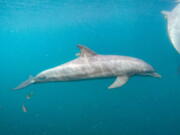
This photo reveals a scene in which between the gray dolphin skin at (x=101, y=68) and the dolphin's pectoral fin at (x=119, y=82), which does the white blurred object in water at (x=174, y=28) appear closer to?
the gray dolphin skin at (x=101, y=68)

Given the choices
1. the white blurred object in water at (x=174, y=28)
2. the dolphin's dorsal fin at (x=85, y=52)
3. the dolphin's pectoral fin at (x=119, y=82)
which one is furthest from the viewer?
the white blurred object in water at (x=174, y=28)

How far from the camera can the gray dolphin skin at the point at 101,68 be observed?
9445mm

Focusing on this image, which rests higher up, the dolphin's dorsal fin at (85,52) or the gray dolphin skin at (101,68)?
the dolphin's dorsal fin at (85,52)

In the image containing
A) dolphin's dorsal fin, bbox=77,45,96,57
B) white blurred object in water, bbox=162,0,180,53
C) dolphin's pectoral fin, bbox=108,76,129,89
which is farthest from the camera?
white blurred object in water, bbox=162,0,180,53

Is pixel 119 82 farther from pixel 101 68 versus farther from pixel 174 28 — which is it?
pixel 174 28

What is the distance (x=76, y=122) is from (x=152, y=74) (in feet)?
43.4

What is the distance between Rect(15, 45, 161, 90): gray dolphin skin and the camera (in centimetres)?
945

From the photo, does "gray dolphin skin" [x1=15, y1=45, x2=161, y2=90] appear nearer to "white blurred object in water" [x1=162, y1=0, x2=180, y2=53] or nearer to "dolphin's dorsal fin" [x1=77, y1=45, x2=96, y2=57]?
"dolphin's dorsal fin" [x1=77, y1=45, x2=96, y2=57]

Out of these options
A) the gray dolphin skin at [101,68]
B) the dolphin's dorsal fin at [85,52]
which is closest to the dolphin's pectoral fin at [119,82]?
the gray dolphin skin at [101,68]

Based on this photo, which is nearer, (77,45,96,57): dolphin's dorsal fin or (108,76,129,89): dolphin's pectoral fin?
(77,45,96,57): dolphin's dorsal fin

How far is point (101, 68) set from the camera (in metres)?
9.48

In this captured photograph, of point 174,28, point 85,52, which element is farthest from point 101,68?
point 174,28

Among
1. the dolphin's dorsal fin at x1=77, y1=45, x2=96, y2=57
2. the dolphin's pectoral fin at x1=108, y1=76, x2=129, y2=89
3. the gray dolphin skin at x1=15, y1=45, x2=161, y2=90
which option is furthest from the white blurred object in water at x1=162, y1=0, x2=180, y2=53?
the dolphin's dorsal fin at x1=77, y1=45, x2=96, y2=57

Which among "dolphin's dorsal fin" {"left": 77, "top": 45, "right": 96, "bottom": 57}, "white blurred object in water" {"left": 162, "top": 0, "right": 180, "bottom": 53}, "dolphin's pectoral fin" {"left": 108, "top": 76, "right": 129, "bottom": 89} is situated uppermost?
"white blurred object in water" {"left": 162, "top": 0, "right": 180, "bottom": 53}
